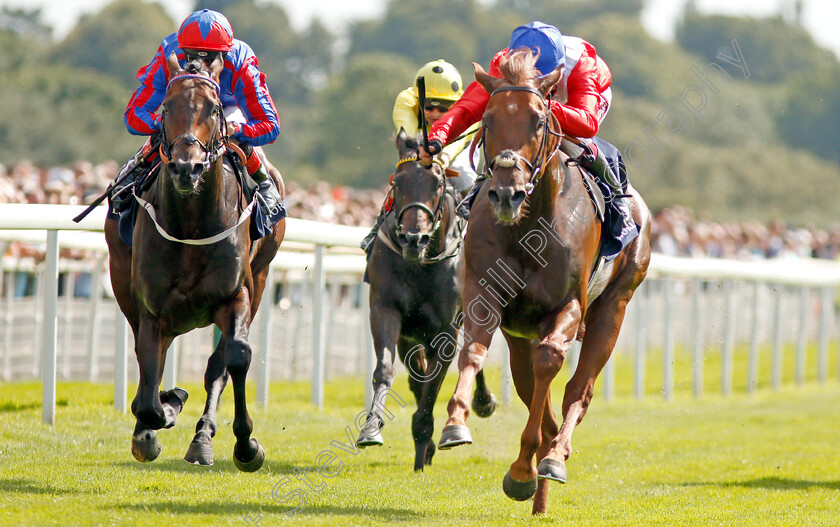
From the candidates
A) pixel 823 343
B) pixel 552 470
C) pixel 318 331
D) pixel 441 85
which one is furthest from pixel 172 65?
pixel 823 343

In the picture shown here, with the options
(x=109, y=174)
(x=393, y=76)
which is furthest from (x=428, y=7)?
(x=109, y=174)

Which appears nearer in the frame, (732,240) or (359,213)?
(359,213)

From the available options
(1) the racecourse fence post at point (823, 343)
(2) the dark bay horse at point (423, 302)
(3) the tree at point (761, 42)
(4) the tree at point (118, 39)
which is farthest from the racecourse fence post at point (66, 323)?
(3) the tree at point (761, 42)

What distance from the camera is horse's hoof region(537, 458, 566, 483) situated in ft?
16.9

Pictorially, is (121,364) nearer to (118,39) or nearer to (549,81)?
(549,81)

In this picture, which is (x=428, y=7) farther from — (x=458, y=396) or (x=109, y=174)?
(x=458, y=396)

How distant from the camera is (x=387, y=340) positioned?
6727mm

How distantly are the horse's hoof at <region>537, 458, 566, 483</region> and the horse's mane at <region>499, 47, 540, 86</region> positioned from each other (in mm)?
1630

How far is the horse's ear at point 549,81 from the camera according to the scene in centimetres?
531

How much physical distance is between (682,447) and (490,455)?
1684 mm

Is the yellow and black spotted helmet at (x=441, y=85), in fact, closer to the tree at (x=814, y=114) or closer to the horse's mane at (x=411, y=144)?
the horse's mane at (x=411, y=144)

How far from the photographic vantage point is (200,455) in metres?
6.17

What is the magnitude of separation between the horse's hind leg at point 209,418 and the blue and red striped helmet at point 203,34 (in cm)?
148

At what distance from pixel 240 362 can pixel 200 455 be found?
64 cm
